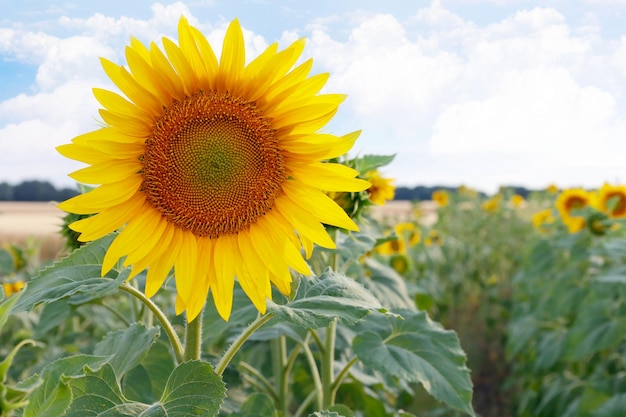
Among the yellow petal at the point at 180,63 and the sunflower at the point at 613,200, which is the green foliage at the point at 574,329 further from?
the yellow petal at the point at 180,63

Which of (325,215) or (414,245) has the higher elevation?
(325,215)

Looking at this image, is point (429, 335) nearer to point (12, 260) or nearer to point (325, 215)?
point (325, 215)

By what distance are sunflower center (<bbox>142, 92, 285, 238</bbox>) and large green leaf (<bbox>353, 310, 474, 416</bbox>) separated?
494 millimetres

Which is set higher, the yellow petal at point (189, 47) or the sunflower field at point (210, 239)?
the yellow petal at point (189, 47)

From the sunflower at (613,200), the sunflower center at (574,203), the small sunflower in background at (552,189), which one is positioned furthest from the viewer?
the small sunflower in background at (552,189)

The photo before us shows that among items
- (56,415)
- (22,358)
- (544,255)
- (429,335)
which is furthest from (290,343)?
(544,255)

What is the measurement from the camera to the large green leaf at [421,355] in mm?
1600

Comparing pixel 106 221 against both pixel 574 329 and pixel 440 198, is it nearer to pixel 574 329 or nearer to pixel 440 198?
pixel 574 329

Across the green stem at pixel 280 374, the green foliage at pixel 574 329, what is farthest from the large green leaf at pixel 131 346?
the green foliage at pixel 574 329

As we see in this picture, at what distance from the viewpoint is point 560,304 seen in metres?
4.17

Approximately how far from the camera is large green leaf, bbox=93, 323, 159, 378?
1236 mm

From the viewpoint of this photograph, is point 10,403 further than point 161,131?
No

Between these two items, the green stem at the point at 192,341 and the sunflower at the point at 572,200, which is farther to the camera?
the sunflower at the point at 572,200

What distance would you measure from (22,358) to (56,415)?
2.13 meters
